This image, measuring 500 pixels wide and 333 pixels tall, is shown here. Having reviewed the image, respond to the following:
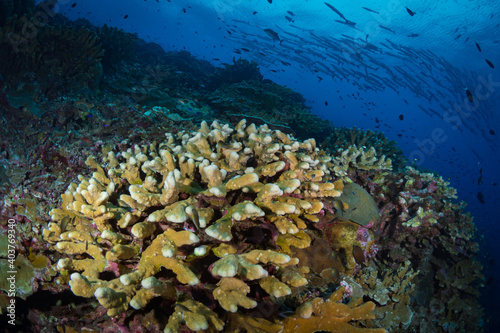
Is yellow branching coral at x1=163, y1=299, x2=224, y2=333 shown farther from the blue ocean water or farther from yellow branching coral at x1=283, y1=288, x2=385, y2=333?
the blue ocean water

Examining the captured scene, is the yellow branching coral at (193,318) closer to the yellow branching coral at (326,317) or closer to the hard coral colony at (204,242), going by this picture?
the hard coral colony at (204,242)

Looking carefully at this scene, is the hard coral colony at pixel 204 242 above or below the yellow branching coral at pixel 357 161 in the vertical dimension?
below

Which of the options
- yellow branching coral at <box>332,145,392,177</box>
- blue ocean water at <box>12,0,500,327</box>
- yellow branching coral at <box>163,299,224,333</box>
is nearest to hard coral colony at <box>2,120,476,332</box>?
yellow branching coral at <box>163,299,224,333</box>

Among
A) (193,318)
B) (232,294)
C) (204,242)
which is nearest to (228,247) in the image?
(204,242)

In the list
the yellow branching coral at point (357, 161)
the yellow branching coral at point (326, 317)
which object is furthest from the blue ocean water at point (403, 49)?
the yellow branching coral at point (326, 317)

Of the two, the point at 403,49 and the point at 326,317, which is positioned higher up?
the point at 403,49

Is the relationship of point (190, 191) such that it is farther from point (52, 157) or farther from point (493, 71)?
point (493, 71)

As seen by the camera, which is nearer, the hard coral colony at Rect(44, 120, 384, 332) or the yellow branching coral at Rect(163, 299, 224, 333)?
the yellow branching coral at Rect(163, 299, 224, 333)

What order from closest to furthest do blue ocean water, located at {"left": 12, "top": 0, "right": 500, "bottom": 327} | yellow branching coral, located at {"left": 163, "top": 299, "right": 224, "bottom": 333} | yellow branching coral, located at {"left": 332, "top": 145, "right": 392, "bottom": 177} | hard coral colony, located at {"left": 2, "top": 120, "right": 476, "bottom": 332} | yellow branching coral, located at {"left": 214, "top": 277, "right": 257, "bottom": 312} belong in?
yellow branching coral, located at {"left": 163, "top": 299, "right": 224, "bottom": 333}, yellow branching coral, located at {"left": 214, "top": 277, "right": 257, "bottom": 312}, hard coral colony, located at {"left": 2, "top": 120, "right": 476, "bottom": 332}, yellow branching coral, located at {"left": 332, "top": 145, "right": 392, "bottom": 177}, blue ocean water, located at {"left": 12, "top": 0, "right": 500, "bottom": 327}

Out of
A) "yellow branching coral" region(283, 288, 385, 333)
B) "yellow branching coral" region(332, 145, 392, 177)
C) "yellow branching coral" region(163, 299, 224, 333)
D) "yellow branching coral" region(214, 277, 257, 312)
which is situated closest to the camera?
"yellow branching coral" region(163, 299, 224, 333)

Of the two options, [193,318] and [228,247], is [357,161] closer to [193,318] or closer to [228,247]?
[228,247]

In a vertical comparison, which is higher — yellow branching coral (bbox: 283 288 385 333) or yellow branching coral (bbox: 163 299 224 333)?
yellow branching coral (bbox: 283 288 385 333)

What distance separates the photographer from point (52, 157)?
399 cm

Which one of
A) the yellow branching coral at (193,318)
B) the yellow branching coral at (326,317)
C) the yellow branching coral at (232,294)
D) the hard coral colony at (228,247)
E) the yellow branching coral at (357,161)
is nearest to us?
the yellow branching coral at (193,318)
